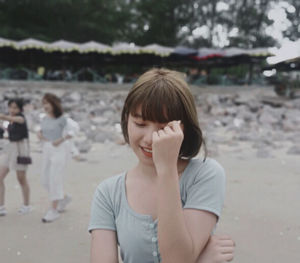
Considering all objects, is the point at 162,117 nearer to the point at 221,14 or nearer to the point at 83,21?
the point at 83,21

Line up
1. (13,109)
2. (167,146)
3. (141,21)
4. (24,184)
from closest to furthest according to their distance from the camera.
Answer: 1. (167,146)
2. (13,109)
3. (24,184)
4. (141,21)

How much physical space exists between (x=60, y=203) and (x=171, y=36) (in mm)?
31569

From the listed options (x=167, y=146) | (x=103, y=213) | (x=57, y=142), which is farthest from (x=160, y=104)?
(x=57, y=142)

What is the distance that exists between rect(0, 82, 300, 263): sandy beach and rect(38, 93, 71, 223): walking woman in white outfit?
0.28 m

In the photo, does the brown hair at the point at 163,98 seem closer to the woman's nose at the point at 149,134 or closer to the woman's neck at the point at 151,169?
the woman's nose at the point at 149,134

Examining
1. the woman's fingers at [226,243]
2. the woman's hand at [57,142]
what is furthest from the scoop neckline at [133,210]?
the woman's hand at [57,142]

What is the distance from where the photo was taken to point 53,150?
4.14 meters

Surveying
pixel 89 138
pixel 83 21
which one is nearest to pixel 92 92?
pixel 89 138

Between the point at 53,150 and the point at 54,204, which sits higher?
the point at 53,150

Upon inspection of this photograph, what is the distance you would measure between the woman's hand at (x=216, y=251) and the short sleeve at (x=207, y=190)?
0.09 meters

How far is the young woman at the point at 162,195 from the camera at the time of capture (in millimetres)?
1026

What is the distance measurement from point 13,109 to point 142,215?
3.32 meters

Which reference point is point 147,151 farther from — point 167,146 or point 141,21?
point 141,21

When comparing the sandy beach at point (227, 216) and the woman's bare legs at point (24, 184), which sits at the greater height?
the woman's bare legs at point (24, 184)
